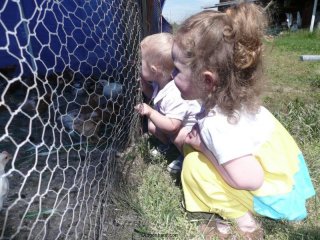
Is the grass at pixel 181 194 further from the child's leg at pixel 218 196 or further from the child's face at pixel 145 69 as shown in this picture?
the child's face at pixel 145 69

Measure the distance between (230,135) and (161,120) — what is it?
622 millimetres

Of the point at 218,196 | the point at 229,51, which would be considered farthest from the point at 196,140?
the point at 229,51

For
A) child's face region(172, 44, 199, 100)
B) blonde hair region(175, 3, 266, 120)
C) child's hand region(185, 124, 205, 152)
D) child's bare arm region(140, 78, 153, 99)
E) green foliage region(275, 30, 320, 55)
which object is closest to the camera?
blonde hair region(175, 3, 266, 120)

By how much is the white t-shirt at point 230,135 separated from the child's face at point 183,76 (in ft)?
0.35

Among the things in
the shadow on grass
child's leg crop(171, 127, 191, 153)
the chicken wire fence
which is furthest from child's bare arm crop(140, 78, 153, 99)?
the shadow on grass

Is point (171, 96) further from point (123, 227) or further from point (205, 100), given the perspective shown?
point (123, 227)

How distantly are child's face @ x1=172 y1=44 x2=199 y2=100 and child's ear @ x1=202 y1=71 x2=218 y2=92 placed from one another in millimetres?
51

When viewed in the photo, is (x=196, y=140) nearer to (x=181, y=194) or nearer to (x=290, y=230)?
(x=181, y=194)

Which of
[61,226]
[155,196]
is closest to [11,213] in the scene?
[61,226]

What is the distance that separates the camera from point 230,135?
1314 mm

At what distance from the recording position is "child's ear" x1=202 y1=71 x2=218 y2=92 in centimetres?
134

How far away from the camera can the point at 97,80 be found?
1770 millimetres

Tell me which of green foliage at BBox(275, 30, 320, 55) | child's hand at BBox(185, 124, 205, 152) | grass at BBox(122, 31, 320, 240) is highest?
child's hand at BBox(185, 124, 205, 152)

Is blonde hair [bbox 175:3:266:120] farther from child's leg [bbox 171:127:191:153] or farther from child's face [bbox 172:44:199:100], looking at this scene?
child's leg [bbox 171:127:191:153]
